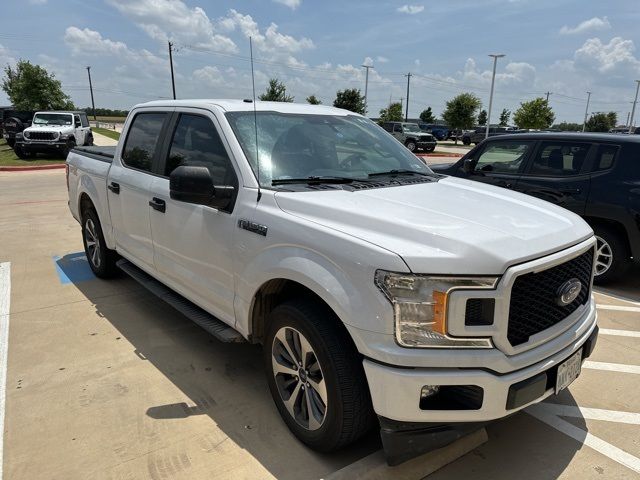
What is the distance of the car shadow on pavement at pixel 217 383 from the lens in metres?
2.67

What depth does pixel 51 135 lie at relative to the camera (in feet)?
62.6

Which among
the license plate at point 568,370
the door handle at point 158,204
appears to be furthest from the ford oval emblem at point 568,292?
the door handle at point 158,204

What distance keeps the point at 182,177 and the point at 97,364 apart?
175 centimetres

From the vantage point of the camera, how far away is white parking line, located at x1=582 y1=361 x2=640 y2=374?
12.1ft

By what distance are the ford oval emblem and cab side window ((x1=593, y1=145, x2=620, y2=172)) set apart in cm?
376

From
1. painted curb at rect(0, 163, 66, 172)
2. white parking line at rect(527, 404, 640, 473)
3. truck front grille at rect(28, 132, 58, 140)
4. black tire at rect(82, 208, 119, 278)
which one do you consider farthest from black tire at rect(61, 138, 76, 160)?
white parking line at rect(527, 404, 640, 473)

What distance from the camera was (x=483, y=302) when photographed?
83.0 inches

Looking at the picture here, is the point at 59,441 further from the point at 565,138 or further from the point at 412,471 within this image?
the point at 565,138

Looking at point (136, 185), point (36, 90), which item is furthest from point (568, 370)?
point (36, 90)

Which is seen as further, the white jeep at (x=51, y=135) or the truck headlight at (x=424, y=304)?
the white jeep at (x=51, y=135)

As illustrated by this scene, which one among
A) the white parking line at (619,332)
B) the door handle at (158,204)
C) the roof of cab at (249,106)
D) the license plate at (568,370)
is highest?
the roof of cab at (249,106)

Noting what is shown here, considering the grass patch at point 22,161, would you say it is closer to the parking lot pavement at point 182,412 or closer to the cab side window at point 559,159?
the parking lot pavement at point 182,412

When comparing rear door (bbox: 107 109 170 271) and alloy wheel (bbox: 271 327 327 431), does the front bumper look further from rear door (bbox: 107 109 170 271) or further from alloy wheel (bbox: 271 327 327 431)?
rear door (bbox: 107 109 170 271)

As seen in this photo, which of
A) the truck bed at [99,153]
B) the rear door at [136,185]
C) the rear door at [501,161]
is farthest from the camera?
the rear door at [501,161]
